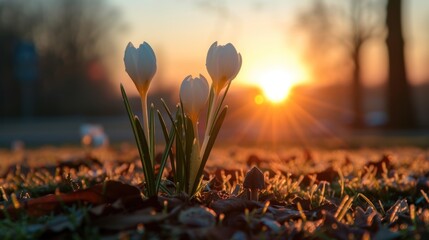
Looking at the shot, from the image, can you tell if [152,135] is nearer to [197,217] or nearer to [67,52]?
[197,217]

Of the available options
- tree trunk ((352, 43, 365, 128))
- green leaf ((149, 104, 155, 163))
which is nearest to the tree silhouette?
tree trunk ((352, 43, 365, 128))

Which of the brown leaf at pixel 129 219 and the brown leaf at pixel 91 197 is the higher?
the brown leaf at pixel 91 197

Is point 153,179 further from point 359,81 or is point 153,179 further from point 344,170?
point 359,81

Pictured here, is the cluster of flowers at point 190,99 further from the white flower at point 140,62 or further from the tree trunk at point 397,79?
the tree trunk at point 397,79

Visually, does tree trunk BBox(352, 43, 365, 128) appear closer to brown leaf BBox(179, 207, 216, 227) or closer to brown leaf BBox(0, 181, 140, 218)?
brown leaf BBox(0, 181, 140, 218)

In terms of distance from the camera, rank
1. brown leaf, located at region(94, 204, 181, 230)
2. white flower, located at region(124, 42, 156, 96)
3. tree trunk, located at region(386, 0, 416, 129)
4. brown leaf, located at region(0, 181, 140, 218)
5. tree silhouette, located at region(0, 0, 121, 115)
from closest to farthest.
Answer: brown leaf, located at region(94, 204, 181, 230), brown leaf, located at region(0, 181, 140, 218), white flower, located at region(124, 42, 156, 96), tree trunk, located at region(386, 0, 416, 129), tree silhouette, located at region(0, 0, 121, 115)

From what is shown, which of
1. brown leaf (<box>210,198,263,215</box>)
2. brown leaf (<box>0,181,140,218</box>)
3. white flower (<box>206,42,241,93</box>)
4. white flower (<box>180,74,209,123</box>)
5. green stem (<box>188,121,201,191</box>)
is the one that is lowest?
brown leaf (<box>210,198,263,215</box>)

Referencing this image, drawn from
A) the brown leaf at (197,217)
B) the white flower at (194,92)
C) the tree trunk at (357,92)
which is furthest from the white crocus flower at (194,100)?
the tree trunk at (357,92)

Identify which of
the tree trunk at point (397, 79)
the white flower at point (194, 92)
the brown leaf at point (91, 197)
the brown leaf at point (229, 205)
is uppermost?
the tree trunk at point (397, 79)
